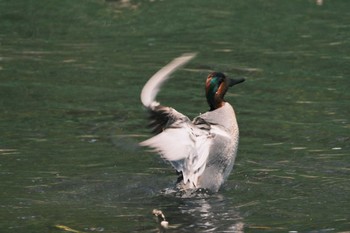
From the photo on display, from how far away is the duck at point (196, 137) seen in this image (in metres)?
10.2

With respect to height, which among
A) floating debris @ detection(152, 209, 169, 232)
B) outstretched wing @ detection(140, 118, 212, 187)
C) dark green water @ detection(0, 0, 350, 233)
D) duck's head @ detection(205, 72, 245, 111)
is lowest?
dark green water @ detection(0, 0, 350, 233)

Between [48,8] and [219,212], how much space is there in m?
11.9

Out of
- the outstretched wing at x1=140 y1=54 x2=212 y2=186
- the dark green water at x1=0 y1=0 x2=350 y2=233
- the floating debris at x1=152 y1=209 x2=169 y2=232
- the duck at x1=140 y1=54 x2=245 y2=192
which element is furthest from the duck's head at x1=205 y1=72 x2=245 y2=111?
the floating debris at x1=152 y1=209 x2=169 y2=232

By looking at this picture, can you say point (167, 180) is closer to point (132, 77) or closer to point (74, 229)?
point (74, 229)

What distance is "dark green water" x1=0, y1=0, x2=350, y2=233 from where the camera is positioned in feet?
32.3

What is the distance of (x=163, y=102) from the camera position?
46.2ft

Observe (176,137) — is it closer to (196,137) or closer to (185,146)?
(185,146)

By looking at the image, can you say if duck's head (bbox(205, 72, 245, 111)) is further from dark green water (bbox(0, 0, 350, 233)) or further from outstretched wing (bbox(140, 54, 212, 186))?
dark green water (bbox(0, 0, 350, 233))

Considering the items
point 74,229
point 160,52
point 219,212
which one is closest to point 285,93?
point 160,52

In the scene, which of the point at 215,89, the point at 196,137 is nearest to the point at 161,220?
the point at 196,137

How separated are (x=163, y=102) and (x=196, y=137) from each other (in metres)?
3.69

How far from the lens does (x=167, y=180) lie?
36.2 ft

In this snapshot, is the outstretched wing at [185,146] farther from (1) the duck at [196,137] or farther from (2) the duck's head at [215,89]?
(2) the duck's head at [215,89]

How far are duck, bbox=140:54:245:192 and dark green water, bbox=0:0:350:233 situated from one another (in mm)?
238
